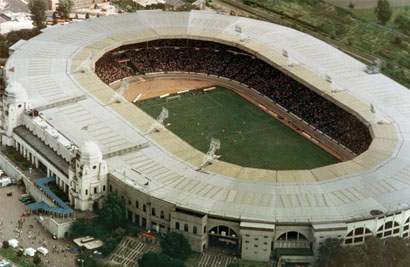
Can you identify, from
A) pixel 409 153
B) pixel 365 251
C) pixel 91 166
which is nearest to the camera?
pixel 365 251

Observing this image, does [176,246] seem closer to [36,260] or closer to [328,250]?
[36,260]

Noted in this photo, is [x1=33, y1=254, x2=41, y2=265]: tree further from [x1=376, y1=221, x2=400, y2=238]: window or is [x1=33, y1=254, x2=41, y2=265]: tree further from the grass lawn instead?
[x1=376, y1=221, x2=400, y2=238]: window

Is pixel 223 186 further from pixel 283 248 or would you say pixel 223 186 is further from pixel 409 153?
pixel 409 153

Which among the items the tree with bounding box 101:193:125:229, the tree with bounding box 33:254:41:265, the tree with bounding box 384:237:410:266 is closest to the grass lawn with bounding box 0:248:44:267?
the tree with bounding box 33:254:41:265

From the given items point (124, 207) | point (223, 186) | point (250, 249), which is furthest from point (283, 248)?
point (124, 207)

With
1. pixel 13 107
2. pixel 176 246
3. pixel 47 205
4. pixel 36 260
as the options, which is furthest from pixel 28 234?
pixel 13 107

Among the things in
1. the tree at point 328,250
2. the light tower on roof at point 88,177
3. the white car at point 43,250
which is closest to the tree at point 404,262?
the tree at point 328,250

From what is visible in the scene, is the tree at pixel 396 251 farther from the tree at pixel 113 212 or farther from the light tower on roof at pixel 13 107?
the light tower on roof at pixel 13 107

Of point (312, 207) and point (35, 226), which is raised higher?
point (312, 207)
